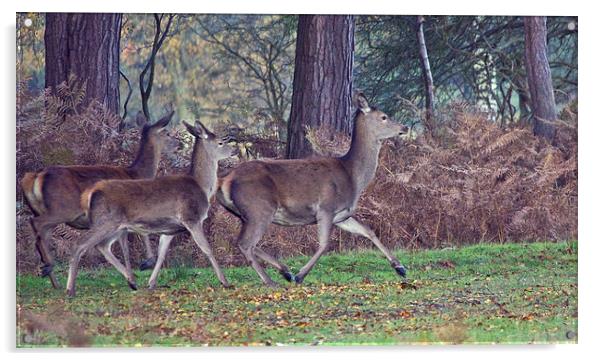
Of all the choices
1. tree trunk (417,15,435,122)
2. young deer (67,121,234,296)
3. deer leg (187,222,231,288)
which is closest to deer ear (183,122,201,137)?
young deer (67,121,234,296)

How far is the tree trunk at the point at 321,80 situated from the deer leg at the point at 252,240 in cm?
145

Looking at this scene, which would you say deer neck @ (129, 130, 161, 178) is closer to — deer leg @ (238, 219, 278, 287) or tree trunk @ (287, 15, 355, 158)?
deer leg @ (238, 219, 278, 287)

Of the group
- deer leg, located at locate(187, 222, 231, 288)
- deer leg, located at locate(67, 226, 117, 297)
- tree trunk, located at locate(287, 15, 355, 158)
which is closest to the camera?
deer leg, located at locate(67, 226, 117, 297)

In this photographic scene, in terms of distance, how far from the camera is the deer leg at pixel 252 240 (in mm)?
12820

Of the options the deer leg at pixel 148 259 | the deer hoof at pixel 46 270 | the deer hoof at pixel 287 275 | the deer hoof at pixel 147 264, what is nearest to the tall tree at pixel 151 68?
the deer leg at pixel 148 259

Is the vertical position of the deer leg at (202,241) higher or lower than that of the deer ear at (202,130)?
lower

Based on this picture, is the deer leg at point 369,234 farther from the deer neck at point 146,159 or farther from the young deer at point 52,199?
the young deer at point 52,199

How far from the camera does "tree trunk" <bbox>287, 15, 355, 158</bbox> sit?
46.4ft

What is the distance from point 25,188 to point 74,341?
162 centimetres

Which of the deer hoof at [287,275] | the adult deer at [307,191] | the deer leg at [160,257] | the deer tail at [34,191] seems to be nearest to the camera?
the deer tail at [34,191]

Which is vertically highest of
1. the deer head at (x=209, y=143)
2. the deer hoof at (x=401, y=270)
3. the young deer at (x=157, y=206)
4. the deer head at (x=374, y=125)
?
the deer head at (x=374, y=125)

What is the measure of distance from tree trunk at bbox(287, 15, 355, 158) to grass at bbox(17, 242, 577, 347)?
1.43 meters

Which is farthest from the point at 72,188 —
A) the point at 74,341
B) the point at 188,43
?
the point at 188,43

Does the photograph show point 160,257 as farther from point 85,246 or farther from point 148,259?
point 85,246
